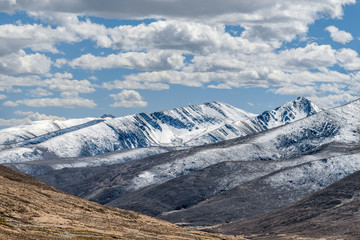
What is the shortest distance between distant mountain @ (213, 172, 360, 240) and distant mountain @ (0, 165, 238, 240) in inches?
2403

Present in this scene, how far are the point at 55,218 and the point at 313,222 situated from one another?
107 m

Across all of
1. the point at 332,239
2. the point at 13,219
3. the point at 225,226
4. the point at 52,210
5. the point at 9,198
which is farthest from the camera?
the point at 225,226

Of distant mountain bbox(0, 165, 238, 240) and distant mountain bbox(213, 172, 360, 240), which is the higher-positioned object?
distant mountain bbox(0, 165, 238, 240)

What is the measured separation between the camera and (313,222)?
173625mm

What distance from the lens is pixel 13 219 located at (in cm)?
7456

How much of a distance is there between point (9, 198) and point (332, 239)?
88.0 meters

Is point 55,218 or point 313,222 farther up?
point 55,218

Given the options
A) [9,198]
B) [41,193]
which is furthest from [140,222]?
[9,198]

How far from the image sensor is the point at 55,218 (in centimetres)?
8556

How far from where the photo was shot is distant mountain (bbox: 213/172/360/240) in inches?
6186

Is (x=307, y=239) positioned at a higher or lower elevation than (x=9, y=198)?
lower

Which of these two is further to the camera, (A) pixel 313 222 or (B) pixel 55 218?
(A) pixel 313 222

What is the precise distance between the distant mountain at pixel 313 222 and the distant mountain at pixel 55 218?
61.0 meters

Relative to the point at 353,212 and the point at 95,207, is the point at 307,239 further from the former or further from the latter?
the point at 95,207
